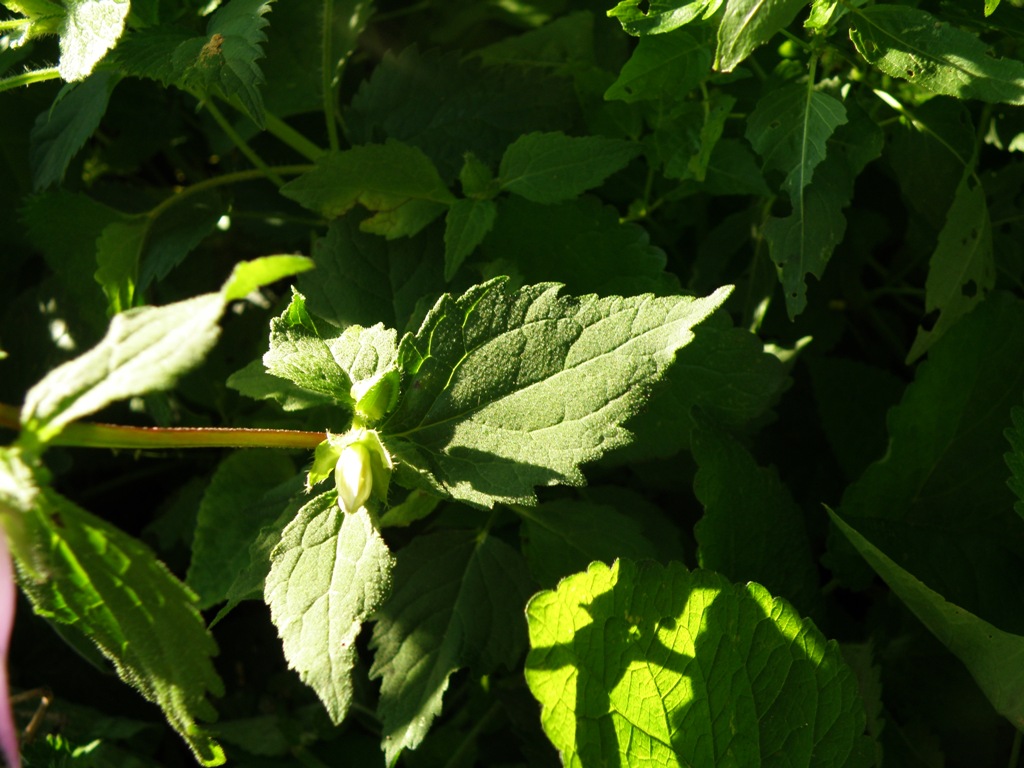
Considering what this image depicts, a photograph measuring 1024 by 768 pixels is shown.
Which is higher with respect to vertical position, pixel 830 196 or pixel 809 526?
pixel 830 196

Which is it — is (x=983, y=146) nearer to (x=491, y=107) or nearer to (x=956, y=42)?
(x=956, y=42)

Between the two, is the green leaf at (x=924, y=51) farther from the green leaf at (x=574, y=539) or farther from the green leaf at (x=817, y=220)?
the green leaf at (x=574, y=539)

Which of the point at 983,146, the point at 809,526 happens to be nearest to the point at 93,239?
the point at 809,526

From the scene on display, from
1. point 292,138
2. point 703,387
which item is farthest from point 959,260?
point 292,138

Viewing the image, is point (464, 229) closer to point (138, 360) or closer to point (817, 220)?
point (817, 220)

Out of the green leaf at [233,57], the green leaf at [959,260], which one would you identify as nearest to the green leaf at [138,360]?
the green leaf at [233,57]

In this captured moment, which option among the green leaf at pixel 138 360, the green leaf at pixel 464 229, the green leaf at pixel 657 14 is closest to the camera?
the green leaf at pixel 138 360

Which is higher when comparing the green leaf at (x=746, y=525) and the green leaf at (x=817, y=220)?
the green leaf at (x=817, y=220)

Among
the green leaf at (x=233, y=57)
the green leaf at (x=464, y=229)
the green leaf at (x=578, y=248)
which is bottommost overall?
the green leaf at (x=578, y=248)
